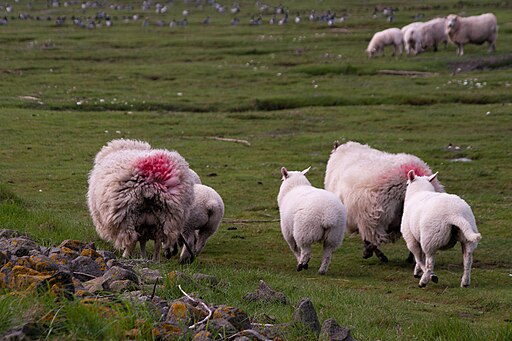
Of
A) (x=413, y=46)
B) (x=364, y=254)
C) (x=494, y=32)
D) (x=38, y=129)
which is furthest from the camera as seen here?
(x=413, y=46)

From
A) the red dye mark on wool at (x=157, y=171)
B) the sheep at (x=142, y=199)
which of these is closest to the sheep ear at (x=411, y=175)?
the sheep at (x=142, y=199)

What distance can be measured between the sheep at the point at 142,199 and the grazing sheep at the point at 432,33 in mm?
38036

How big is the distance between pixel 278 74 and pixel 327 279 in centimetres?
2702

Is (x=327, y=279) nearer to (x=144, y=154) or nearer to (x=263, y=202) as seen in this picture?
(x=144, y=154)

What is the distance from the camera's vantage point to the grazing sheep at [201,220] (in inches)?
538

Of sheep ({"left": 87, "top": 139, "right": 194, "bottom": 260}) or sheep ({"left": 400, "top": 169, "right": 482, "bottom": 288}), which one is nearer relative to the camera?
sheep ({"left": 400, "top": 169, "right": 482, "bottom": 288})

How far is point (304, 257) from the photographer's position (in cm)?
1290

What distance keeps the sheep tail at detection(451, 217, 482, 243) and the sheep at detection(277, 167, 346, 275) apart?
1.90 m

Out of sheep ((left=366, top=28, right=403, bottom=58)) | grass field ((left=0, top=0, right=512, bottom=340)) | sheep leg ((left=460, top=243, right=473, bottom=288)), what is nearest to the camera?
grass field ((left=0, top=0, right=512, bottom=340))

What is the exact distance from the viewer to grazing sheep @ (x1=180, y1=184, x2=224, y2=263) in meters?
13.7

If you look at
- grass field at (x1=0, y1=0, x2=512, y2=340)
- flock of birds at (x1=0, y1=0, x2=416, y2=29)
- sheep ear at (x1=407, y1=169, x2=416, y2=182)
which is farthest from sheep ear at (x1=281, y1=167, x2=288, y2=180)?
flock of birds at (x1=0, y1=0, x2=416, y2=29)

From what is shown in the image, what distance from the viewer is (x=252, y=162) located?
74.3 ft

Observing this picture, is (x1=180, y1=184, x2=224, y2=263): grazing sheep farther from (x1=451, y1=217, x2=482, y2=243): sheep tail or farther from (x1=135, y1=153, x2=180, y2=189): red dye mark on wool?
(x1=451, y1=217, x2=482, y2=243): sheep tail

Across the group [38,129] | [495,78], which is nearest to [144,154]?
[38,129]
